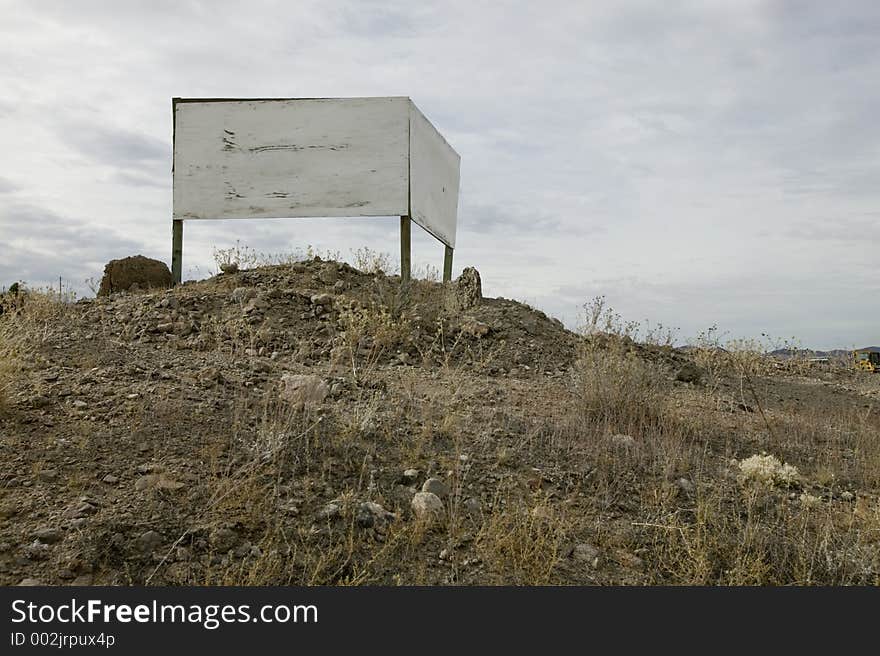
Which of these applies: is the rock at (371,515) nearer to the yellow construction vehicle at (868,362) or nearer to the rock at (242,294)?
the rock at (242,294)

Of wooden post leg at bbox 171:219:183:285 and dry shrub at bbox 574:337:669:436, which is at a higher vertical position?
wooden post leg at bbox 171:219:183:285

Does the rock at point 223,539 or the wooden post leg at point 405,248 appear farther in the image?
the wooden post leg at point 405,248

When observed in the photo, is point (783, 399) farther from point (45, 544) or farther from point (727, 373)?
point (45, 544)

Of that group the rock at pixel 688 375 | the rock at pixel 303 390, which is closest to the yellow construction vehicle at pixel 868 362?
the rock at pixel 688 375

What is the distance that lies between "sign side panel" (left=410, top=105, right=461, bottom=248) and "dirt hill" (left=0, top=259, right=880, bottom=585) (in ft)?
8.42

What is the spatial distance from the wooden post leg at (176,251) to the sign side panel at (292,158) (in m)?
0.20

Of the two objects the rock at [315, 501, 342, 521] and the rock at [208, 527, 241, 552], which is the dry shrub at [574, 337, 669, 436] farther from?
the rock at [208, 527, 241, 552]

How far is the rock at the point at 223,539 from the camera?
3.27 metres

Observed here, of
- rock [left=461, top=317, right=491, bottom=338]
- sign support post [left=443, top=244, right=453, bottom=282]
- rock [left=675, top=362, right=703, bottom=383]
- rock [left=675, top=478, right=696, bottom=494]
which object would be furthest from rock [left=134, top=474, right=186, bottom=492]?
sign support post [left=443, top=244, right=453, bottom=282]

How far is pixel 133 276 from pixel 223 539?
7453 millimetres

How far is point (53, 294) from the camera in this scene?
9297 millimetres

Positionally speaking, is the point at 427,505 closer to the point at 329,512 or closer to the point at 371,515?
the point at 371,515

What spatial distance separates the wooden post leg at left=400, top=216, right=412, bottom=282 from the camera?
900 centimetres

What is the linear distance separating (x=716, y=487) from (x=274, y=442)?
99.8 inches
